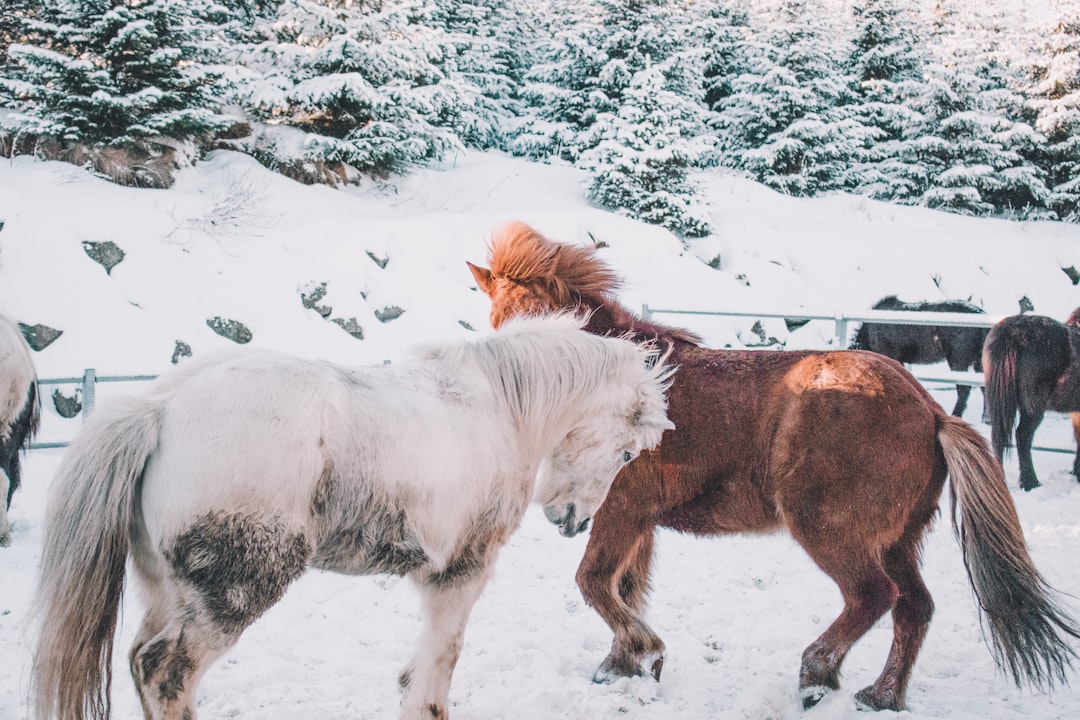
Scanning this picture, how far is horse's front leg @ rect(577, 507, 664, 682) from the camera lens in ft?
10.3

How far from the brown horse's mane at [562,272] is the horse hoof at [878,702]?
5.69ft

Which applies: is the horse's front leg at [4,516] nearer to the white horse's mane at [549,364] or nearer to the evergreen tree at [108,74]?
the white horse's mane at [549,364]

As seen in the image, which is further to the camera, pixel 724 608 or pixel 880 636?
pixel 724 608

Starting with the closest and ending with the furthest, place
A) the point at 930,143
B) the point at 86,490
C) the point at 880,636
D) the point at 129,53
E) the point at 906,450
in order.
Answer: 1. the point at 86,490
2. the point at 906,450
3. the point at 880,636
4. the point at 129,53
5. the point at 930,143

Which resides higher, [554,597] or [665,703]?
[665,703]

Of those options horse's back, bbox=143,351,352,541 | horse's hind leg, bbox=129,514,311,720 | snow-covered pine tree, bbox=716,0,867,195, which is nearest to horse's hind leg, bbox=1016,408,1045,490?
horse's back, bbox=143,351,352,541

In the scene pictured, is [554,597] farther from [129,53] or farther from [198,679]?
[129,53]

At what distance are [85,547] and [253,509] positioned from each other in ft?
1.65

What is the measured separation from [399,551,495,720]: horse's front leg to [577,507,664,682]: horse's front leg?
837mm

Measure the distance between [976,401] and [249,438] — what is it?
11412 millimetres

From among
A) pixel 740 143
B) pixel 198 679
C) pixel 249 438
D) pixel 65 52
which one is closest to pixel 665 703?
pixel 198 679

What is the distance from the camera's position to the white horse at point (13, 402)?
4.79 m

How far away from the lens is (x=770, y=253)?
14.3 m

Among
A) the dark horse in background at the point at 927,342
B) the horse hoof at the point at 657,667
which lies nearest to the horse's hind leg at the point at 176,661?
the horse hoof at the point at 657,667
